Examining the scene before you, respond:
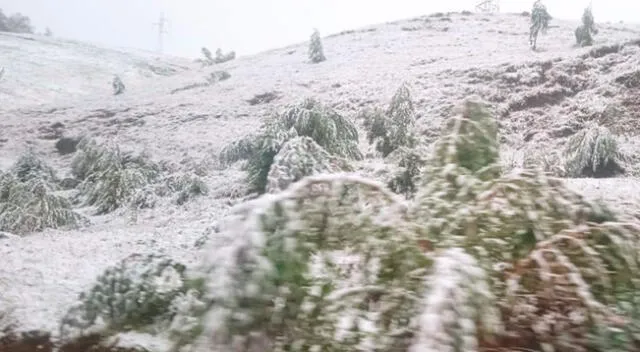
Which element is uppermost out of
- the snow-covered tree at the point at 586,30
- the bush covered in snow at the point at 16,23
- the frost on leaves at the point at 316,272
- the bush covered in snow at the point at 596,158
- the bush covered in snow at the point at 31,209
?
the bush covered in snow at the point at 16,23

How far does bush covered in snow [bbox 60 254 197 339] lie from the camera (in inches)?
155

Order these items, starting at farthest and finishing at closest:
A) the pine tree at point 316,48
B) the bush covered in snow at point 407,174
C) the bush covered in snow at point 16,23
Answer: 1. the bush covered in snow at point 16,23
2. the pine tree at point 316,48
3. the bush covered in snow at point 407,174

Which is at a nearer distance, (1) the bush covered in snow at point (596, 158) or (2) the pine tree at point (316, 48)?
(1) the bush covered in snow at point (596, 158)

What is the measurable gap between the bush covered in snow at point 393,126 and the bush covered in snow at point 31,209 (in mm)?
7250

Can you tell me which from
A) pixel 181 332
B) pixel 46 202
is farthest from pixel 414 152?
pixel 181 332

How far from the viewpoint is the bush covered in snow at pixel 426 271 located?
1.72 m

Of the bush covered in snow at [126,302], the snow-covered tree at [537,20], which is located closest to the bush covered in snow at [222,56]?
the snow-covered tree at [537,20]

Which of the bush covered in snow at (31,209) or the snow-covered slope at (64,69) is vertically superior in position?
the snow-covered slope at (64,69)

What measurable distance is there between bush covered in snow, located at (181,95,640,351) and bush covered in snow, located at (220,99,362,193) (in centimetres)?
832

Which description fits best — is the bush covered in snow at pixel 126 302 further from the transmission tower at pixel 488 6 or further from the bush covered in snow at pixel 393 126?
the transmission tower at pixel 488 6

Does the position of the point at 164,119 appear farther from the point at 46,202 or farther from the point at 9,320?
the point at 9,320

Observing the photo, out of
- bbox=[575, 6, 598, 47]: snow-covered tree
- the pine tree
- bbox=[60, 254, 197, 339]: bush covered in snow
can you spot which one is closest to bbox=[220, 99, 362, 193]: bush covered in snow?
bbox=[60, 254, 197, 339]: bush covered in snow

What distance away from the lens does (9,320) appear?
4.77 meters

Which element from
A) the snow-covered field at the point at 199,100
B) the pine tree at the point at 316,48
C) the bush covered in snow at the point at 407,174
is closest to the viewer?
the snow-covered field at the point at 199,100
